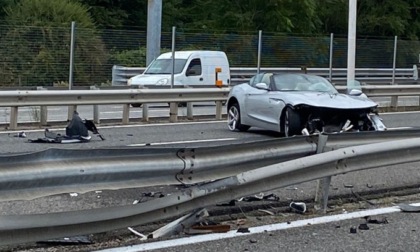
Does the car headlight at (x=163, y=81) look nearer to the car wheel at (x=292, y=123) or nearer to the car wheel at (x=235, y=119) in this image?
the car wheel at (x=235, y=119)

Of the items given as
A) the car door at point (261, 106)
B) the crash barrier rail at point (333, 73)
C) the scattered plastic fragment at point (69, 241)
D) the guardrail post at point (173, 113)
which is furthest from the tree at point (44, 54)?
the scattered plastic fragment at point (69, 241)

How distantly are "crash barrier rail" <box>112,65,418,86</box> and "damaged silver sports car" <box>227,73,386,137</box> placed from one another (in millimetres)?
11017

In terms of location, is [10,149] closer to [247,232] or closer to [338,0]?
[247,232]

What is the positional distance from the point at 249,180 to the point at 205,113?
14183mm

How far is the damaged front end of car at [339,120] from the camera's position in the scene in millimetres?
13617

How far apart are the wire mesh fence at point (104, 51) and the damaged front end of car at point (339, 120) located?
1162 centimetres

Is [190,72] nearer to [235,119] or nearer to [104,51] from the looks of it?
[104,51]

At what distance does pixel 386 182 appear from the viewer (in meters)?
10.3

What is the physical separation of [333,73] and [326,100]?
1809 centimetres

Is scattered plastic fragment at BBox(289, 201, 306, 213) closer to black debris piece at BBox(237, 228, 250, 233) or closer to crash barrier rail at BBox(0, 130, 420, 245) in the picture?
crash barrier rail at BBox(0, 130, 420, 245)

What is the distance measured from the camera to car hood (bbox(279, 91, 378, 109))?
13.6 m

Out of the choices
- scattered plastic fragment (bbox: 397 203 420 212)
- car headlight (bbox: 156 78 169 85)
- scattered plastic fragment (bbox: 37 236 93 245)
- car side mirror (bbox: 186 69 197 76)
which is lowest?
scattered plastic fragment (bbox: 37 236 93 245)

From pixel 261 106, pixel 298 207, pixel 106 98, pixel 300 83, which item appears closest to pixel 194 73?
pixel 106 98

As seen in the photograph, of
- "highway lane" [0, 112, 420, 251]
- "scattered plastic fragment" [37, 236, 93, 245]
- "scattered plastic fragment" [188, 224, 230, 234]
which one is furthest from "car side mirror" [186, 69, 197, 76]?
"scattered plastic fragment" [37, 236, 93, 245]
